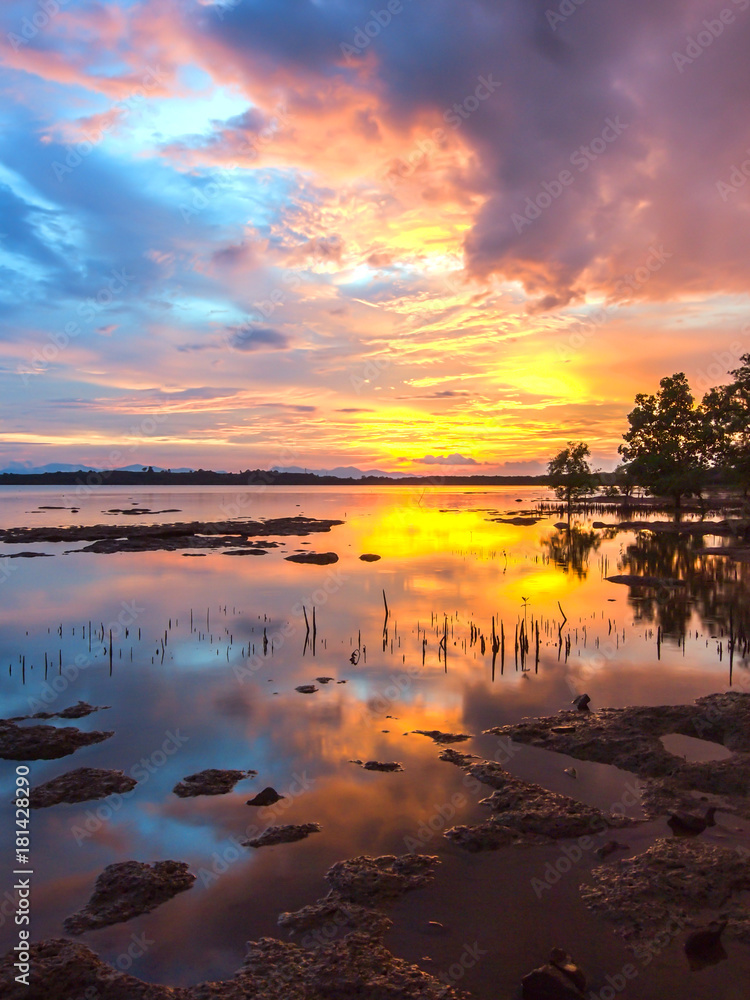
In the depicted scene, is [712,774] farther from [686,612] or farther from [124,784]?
[686,612]

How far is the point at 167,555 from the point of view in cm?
5153

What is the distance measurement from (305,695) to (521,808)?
7.84 meters

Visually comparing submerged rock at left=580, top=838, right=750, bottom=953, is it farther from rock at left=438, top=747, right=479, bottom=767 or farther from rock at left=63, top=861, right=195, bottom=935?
rock at left=63, top=861, right=195, bottom=935

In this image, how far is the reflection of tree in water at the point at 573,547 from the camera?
45094 millimetres

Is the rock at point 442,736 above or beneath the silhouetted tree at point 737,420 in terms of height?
beneath

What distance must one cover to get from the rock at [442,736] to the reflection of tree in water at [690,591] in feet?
44.3

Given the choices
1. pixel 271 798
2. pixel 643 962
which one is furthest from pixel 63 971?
pixel 643 962

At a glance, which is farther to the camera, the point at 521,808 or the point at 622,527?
the point at 622,527

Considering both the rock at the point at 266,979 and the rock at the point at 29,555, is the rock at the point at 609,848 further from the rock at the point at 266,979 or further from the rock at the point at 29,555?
the rock at the point at 29,555

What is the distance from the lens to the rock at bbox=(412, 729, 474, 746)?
1375 cm

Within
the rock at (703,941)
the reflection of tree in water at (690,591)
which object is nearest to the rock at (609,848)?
the rock at (703,941)

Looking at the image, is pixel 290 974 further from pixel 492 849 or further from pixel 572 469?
pixel 572 469

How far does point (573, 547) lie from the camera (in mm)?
58750

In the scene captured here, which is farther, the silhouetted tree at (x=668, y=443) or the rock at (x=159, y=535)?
the silhouetted tree at (x=668, y=443)
